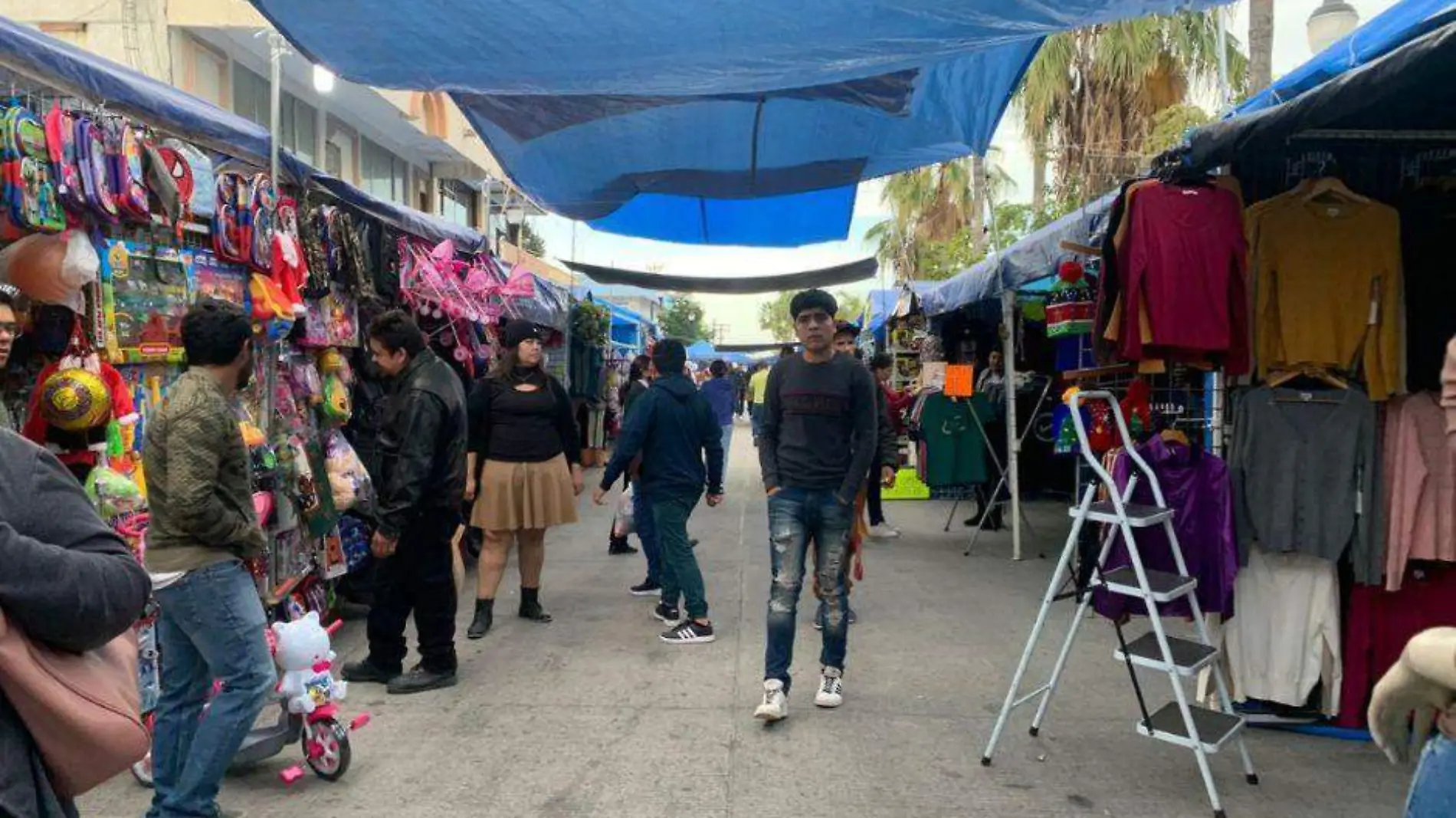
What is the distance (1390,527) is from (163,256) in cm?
549

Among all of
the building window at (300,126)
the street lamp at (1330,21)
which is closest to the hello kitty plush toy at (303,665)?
the street lamp at (1330,21)

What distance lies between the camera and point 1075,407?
3.92 m

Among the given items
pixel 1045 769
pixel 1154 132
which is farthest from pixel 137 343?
pixel 1154 132

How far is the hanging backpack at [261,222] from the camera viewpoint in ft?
15.9

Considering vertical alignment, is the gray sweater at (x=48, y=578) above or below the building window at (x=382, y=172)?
below

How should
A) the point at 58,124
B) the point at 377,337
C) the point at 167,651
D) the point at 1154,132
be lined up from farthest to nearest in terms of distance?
the point at 1154,132 → the point at 377,337 → the point at 58,124 → the point at 167,651

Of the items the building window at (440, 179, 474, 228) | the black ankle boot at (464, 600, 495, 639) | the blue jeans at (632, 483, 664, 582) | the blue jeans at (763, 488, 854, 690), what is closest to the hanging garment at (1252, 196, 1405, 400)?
the blue jeans at (763, 488, 854, 690)

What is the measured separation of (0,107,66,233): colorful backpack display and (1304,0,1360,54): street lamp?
7623 mm

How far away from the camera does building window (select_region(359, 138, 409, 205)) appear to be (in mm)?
16078

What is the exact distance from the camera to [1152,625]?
3.74m

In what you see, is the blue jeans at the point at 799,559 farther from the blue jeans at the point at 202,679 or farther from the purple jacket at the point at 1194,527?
the blue jeans at the point at 202,679

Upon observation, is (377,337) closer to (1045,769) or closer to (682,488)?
(682,488)

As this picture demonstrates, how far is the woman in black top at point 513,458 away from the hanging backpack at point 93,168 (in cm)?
237

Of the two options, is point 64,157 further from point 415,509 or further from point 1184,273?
point 1184,273
